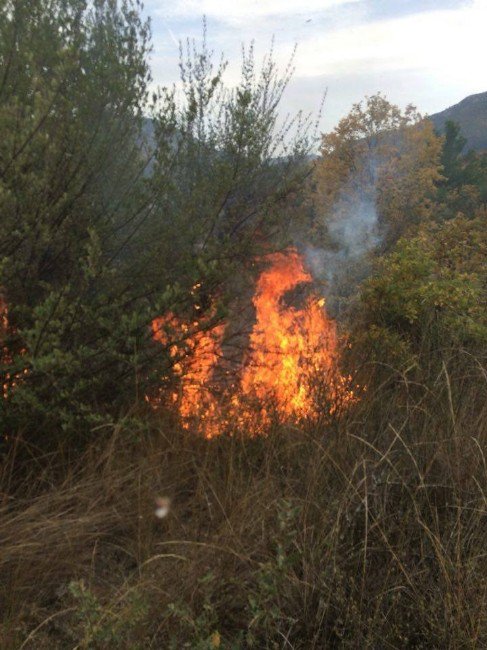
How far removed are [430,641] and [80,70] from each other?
3.27 metres

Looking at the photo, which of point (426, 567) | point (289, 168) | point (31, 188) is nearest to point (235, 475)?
point (426, 567)

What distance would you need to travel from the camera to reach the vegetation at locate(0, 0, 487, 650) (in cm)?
205

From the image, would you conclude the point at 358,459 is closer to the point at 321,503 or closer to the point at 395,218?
the point at 321,503

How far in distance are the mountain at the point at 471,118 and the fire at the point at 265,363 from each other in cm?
10981

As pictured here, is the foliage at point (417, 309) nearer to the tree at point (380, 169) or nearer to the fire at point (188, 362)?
the fire at point (188, 362)

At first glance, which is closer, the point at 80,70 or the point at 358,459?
the point at 358,459

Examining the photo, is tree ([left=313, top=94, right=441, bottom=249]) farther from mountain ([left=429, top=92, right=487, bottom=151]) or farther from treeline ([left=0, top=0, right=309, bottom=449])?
mountain ([left=429, top=92, right=487, bottom=151])

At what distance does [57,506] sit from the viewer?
2.75m

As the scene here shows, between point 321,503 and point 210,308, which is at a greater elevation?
point 210,308

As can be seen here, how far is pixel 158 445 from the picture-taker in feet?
10.7

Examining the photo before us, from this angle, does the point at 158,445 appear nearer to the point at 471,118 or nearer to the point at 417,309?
the point at 417,309

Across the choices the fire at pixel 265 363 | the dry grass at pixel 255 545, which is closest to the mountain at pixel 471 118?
the fire at pixel 265 363

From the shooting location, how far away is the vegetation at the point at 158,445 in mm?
2053

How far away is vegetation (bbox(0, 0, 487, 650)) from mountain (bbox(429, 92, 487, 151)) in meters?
111
